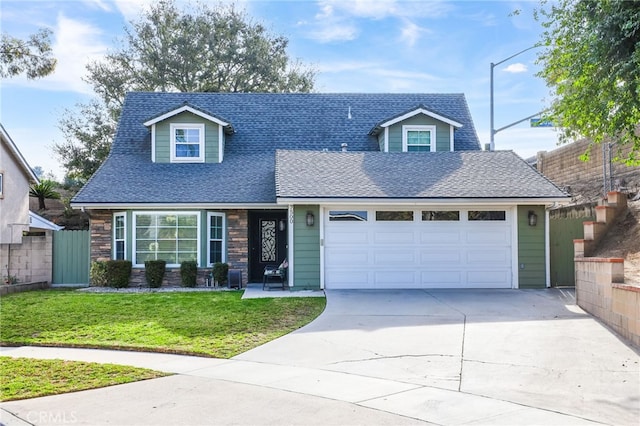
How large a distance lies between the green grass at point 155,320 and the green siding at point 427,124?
774cm

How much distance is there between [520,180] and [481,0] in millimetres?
4866

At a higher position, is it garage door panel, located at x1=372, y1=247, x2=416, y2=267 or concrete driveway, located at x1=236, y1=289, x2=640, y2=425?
garage door panel, located at x1=372, y1=247, x2=416, y2=267

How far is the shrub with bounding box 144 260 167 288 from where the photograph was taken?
48.1ft

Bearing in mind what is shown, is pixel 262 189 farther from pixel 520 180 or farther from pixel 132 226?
pixel 520 180

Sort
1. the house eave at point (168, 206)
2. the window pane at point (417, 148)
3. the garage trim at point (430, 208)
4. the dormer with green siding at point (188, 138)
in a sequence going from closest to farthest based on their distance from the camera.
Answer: the garage trim at point (430, 208) < the house eave at point (168, 206) < the dormer with green siding at point (188, 138) < the window pane at point (417, 148)

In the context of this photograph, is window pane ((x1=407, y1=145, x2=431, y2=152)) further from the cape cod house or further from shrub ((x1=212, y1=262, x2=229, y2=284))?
shrub ((x1=212, y1=262, x2=229, y2=284))

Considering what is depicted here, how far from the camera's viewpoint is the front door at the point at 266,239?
53.8 feet

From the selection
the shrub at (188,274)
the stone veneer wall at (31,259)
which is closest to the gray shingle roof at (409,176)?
the shrub at (188,274)

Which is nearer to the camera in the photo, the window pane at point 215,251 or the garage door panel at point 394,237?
the garage door panel at point 394,237

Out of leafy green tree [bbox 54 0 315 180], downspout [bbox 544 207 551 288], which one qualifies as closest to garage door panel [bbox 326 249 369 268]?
downspout [bbox 544 207 551 288]

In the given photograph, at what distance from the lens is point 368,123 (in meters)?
19.2

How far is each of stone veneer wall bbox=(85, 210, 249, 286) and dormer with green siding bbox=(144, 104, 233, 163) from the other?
9.05 ft

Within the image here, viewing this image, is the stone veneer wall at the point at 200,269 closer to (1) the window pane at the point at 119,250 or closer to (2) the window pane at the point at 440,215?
(1) the window pane at the point at 119,250

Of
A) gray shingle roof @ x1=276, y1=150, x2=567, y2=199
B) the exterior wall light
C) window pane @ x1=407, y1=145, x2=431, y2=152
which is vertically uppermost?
window pane @ x1=407, y1=145, x2=431, y2=152
